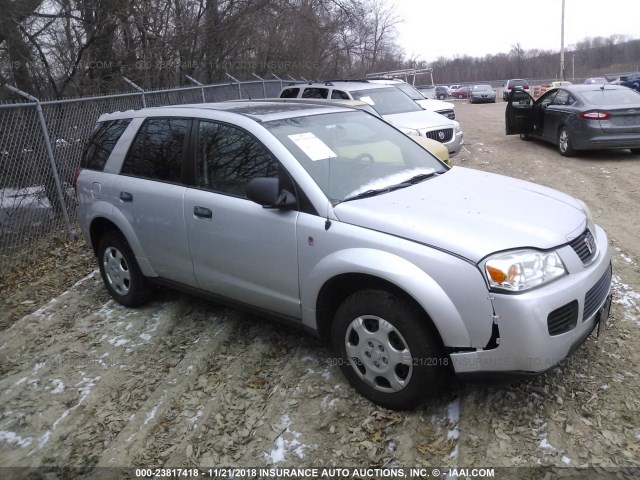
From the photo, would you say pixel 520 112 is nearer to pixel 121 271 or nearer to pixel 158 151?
pixel 158 151

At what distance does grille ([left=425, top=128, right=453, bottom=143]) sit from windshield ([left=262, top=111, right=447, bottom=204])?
5315 mm

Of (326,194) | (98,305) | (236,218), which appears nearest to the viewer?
(326,194)

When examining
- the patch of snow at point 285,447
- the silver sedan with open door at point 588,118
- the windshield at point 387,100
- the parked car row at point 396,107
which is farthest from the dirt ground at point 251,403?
the windshield at point 387,100

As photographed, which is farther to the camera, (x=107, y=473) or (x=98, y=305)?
(x=98, y=305)

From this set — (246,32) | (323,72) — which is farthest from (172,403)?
(323,72)

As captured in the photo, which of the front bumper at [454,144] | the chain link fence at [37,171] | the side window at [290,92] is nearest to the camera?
the chain link fence at [37,171]

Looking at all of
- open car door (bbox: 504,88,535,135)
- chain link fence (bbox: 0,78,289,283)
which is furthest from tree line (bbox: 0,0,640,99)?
open car door (bbox: 504,88,535,135)

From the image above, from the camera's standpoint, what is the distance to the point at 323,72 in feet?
91.4

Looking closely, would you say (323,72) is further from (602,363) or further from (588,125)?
(602,363)

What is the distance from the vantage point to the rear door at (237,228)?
3447 mm

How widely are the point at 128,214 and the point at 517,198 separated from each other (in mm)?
3155

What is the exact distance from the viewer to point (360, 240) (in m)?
3.05

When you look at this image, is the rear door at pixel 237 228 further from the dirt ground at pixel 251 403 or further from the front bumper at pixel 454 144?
the front bumper at pixel 454 144

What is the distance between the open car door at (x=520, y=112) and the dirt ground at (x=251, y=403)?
8131mm
